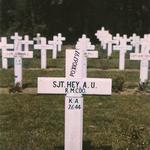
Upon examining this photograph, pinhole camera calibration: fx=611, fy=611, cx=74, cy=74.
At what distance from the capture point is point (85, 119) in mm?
9711

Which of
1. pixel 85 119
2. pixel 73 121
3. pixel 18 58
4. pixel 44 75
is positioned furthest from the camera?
pixel 44 75

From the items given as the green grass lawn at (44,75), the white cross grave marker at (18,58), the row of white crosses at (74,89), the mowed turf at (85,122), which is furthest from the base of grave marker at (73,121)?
the green grass lawn at (44,75)

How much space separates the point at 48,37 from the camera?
133ft

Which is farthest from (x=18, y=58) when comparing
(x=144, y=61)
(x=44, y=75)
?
(x=44, y=75)

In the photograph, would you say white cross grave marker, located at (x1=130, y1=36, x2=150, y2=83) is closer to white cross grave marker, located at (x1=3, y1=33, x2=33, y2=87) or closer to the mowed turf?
the mowed turf

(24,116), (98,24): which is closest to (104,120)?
(24,116)

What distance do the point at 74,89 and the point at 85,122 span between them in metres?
3.04

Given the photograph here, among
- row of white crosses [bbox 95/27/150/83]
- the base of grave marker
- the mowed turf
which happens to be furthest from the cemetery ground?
the base of grave marker

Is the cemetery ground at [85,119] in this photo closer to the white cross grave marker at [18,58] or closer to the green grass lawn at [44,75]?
the green grass lawn at [44,75]

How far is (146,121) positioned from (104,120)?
66 cm

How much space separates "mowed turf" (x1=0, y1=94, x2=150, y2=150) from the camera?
7.63 m

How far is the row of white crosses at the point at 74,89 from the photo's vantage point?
6410mm

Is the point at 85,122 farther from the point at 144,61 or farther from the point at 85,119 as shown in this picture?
the point at 144,61

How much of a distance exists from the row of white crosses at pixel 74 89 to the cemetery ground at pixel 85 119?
36.6 inches
